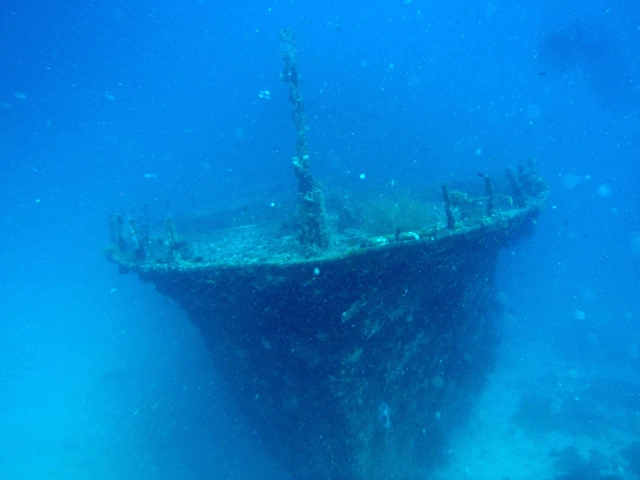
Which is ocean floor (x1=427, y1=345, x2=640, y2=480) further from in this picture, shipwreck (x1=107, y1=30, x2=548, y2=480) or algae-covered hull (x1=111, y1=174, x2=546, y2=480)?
algae-covered hull (x1=111, y1=174, x2=546, y2=480)

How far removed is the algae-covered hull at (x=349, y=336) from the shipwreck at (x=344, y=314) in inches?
1.2

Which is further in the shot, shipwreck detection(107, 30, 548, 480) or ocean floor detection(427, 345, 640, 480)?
ocean floor detection(427, 345, 640, 480)

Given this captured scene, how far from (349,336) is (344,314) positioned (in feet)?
1.60

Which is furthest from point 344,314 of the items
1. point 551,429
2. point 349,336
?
point 551,429

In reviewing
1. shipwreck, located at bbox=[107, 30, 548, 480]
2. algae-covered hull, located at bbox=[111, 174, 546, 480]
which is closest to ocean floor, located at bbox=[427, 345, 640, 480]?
shipwreck, located at bbox=[107, 30, 548, 480]

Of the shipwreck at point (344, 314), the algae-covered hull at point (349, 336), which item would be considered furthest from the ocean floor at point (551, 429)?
the algae-covered hull at point (349, 336)

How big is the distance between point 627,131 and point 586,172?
72.2 feet

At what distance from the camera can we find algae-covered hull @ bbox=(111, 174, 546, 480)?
5.86 meters

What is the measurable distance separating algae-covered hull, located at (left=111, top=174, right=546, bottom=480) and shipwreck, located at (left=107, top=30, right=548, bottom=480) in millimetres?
29

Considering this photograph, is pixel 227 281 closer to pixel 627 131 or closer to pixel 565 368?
pixel 565 368

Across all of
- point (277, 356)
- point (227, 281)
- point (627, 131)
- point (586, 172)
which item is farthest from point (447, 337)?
point (627, 131)

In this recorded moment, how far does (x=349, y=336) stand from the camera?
622 cm

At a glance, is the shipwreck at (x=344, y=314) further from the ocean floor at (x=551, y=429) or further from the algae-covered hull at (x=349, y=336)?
the ocean floor at (x=551, y=429)

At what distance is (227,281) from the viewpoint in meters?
6.41
